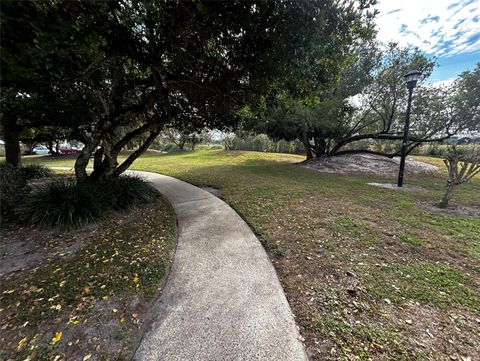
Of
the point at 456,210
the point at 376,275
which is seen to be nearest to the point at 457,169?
the point at 456,210

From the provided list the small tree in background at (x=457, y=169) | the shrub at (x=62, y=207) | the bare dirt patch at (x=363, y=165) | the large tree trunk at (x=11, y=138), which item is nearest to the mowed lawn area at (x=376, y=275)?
the small tree in background at (x=457, y=169)

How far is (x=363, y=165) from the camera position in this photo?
12312 mm

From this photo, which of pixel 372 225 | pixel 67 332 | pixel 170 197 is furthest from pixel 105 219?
pixel 372 225

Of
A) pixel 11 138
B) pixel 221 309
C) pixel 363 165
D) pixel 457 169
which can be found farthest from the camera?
pixel 363 165

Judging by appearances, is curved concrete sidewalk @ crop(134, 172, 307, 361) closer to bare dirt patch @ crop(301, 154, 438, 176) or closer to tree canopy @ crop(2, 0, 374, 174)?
tree canopy @ crop(2, 0, 374, 174)

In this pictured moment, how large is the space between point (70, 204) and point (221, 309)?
3640 mm

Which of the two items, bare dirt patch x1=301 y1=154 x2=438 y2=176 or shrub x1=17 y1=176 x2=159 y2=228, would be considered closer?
shrub x1=17 y1=176 x2=159 y2=228

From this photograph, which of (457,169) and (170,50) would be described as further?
(457,169)

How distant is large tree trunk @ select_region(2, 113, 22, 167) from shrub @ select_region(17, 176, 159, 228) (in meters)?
4.30

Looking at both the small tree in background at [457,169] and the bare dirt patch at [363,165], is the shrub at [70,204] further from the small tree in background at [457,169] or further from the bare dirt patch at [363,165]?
the bare dirt patch at [363,165]

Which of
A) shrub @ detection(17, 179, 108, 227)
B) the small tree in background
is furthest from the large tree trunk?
the small tree in background

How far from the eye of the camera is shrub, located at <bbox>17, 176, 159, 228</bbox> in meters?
3.70

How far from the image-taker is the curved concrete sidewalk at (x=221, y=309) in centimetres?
163

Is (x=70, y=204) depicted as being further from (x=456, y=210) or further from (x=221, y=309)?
(x=456, y=210)
